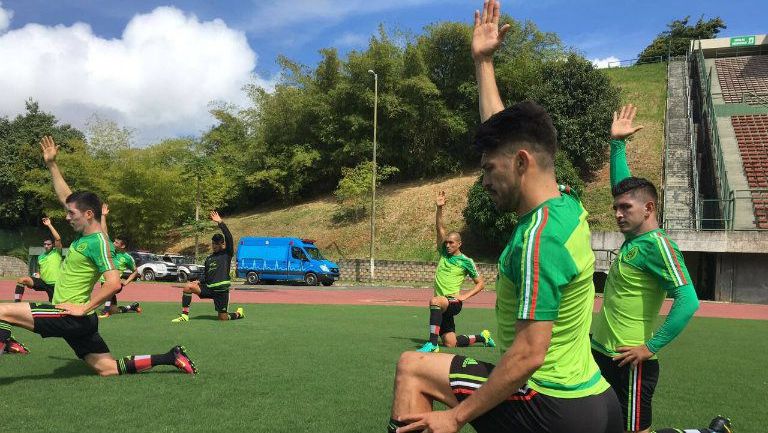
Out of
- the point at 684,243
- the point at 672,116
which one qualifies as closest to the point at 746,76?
the point at 672,116

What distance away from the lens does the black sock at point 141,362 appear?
6.85m

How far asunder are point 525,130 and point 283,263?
3037cm

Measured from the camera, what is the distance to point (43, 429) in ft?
15.7

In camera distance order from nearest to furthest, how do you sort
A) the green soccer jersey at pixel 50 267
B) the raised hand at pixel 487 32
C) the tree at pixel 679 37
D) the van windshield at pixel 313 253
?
1. the raised hand at pixel 487 32
2. the green soccer jersey at pixel 50 267
3. the van windshield at pixel 313 253
4. the tree at pixel 679 37

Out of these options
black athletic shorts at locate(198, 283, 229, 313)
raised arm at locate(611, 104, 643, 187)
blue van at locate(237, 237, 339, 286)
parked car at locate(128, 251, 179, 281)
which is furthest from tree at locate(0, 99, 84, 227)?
raised arm at locate(611, 104, 643, 187)

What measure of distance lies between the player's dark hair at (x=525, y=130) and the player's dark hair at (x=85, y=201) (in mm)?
5137

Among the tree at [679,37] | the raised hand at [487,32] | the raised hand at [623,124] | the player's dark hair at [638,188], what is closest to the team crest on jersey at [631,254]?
the player's dark hair at [638,188]

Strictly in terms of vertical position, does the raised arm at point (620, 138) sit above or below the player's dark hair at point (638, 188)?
above

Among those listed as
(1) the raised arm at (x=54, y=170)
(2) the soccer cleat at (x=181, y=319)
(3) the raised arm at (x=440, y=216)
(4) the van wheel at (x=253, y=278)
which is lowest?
(4) the van wheel at (x=253, y=278)

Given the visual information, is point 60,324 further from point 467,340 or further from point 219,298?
point 219,298

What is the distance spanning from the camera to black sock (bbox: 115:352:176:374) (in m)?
6.85

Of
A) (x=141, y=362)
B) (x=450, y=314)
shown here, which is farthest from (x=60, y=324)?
(x=450, y=314)

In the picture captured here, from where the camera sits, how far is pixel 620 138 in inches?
179

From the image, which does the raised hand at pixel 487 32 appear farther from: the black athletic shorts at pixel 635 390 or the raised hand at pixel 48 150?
the raised hand at pixel 48 150
